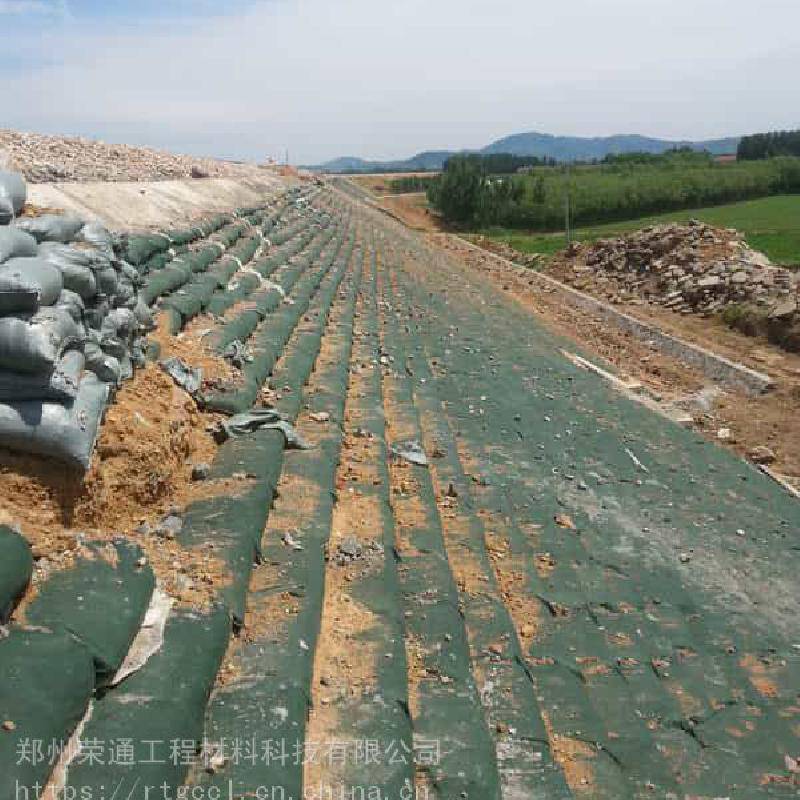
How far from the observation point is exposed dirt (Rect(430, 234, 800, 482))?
30.6ft

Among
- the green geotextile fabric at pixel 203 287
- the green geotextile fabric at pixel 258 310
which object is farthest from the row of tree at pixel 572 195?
the green geotextile fabric at pixel 203 287

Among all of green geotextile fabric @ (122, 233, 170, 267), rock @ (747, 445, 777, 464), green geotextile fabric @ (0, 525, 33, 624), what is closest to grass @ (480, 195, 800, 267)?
rock @ (747, 445, 777, 464)

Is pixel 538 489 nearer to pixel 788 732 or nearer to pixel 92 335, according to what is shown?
pixel 788 732

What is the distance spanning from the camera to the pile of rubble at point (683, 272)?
16.4m

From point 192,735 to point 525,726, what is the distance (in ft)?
3.64

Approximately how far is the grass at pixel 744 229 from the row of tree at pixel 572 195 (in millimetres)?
1312

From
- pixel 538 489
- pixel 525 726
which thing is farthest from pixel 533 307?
pixel 525 726

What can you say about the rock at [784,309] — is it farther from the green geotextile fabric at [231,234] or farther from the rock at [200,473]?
the rock at [200,473]

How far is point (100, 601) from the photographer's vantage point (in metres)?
2.05

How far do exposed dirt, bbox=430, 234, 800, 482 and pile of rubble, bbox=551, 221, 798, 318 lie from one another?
0.87 metres

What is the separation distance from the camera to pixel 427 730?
7.03 ft

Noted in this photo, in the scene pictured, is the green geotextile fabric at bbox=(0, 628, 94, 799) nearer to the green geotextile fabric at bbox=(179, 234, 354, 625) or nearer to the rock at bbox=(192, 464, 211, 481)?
the green geotextile fabric at bbox=(179, 234, 354, 625)

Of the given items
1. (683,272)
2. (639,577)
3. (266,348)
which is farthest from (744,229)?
(639,577)

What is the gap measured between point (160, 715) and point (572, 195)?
1941 inches
